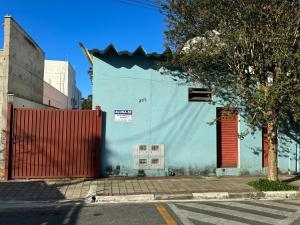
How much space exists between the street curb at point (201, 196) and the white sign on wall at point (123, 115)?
350 centimetres

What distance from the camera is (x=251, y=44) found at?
9586 mm

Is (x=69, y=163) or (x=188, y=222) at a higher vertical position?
(x=69, y=163)

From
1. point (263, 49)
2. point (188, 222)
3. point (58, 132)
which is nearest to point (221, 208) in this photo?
point (188, 222)

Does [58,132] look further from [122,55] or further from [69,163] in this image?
[122,55]

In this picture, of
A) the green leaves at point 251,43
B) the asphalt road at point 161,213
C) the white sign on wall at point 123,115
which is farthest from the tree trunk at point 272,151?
the white sign on wall at point 123,115

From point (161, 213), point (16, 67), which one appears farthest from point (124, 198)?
point (16, 67)

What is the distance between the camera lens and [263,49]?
9.55 meters

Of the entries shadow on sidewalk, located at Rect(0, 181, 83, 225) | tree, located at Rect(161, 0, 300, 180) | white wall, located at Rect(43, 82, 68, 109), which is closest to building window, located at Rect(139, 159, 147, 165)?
shadow on sidewalk, located at Rect(0, 181, 83, 225)

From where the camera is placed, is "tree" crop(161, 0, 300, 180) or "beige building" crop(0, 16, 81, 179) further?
"beige building" crop(0, 16, 81, 179)

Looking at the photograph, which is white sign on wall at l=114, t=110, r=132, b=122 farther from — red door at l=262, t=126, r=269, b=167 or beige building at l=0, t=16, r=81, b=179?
red door at l=262, t=126, r=269, b=167

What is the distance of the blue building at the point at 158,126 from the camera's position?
12.0m

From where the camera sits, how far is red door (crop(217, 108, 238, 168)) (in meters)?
12.9

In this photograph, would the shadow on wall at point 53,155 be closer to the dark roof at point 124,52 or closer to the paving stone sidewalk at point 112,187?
the paving stone sidewalk at point 112,187

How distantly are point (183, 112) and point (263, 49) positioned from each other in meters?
3.84
